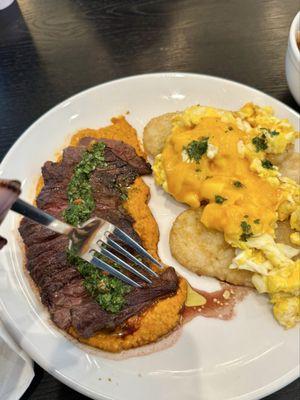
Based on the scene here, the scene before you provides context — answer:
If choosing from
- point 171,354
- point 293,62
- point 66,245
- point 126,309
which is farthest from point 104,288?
point 293,62

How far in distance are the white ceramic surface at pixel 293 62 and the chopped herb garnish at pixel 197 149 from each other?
93 cm

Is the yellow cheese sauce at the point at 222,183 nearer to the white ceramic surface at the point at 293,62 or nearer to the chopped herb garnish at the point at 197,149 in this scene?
the chopped herb garnish at the point at 197,149

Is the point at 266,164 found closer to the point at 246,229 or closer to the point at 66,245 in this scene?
the point at 246,229

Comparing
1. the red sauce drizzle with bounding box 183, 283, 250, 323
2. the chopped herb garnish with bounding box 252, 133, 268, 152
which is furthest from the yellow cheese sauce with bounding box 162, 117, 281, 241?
the red sauce drizzle with bounding box 183, 283, 250, 323

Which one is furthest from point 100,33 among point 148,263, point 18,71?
point 148,263

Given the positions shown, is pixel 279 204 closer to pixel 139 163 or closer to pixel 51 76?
pixel 139 163

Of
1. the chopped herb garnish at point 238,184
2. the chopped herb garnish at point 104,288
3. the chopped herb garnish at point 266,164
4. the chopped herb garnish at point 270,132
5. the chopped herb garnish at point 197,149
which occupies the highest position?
the chopped herb garnish at point 197,149

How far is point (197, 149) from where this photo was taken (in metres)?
2.81

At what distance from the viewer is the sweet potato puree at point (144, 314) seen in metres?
2.40

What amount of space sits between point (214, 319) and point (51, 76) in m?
2.82

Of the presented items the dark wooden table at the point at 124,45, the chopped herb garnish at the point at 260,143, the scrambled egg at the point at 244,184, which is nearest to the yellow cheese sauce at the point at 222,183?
the scrambled egg at the point at 244,184

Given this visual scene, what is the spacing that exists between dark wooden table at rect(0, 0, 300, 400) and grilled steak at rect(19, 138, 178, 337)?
92cm

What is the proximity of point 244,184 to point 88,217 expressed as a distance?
109cm

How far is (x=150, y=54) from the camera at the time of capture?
4.02 meters
